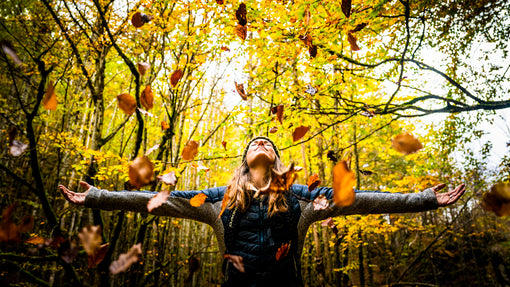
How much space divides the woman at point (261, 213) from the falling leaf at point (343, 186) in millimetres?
602

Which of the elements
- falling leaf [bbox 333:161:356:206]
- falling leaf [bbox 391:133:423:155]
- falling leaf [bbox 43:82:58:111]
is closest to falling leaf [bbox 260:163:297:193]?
falling leaf [bbox 333:161:356:206]

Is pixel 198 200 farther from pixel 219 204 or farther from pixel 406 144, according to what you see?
pixel 406 144

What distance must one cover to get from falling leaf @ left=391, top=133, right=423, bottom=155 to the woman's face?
3.49 feet

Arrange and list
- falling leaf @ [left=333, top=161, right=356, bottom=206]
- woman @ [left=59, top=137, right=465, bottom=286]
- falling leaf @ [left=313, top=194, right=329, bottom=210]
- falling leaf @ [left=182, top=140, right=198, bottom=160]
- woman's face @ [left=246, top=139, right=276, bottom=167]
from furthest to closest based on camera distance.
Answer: woman's face @ [left=246, top=139, right=276, bottom=167] → woman @ [left=59, top=137, right=465, bottom=286] → falling leaf @ [left=182, top=140, right=198, bottom=160] → falling leaf @ [left=313, top=194, right=329, bottom=210] → falling leaf @ [left=333, top=161, right=356, bottom=206]

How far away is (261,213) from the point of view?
1.77m

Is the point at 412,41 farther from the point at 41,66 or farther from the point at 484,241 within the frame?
the point at 484,241

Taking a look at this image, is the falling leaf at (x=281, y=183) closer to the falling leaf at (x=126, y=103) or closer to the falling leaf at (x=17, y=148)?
the falling leaf at (x=126, y=103)

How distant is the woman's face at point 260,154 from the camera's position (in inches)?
78.9

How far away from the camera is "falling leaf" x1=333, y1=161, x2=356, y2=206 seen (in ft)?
2.92

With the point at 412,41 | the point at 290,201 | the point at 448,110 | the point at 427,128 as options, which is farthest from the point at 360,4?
the point at 427,128

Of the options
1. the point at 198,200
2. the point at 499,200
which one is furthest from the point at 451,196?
the point at 198,200

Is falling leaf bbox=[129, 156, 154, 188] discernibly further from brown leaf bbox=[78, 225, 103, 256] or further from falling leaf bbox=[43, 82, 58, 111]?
falling leaf bbox=[43, 82, 58, 111]

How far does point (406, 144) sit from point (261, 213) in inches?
41.9

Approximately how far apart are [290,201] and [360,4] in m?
2.27
